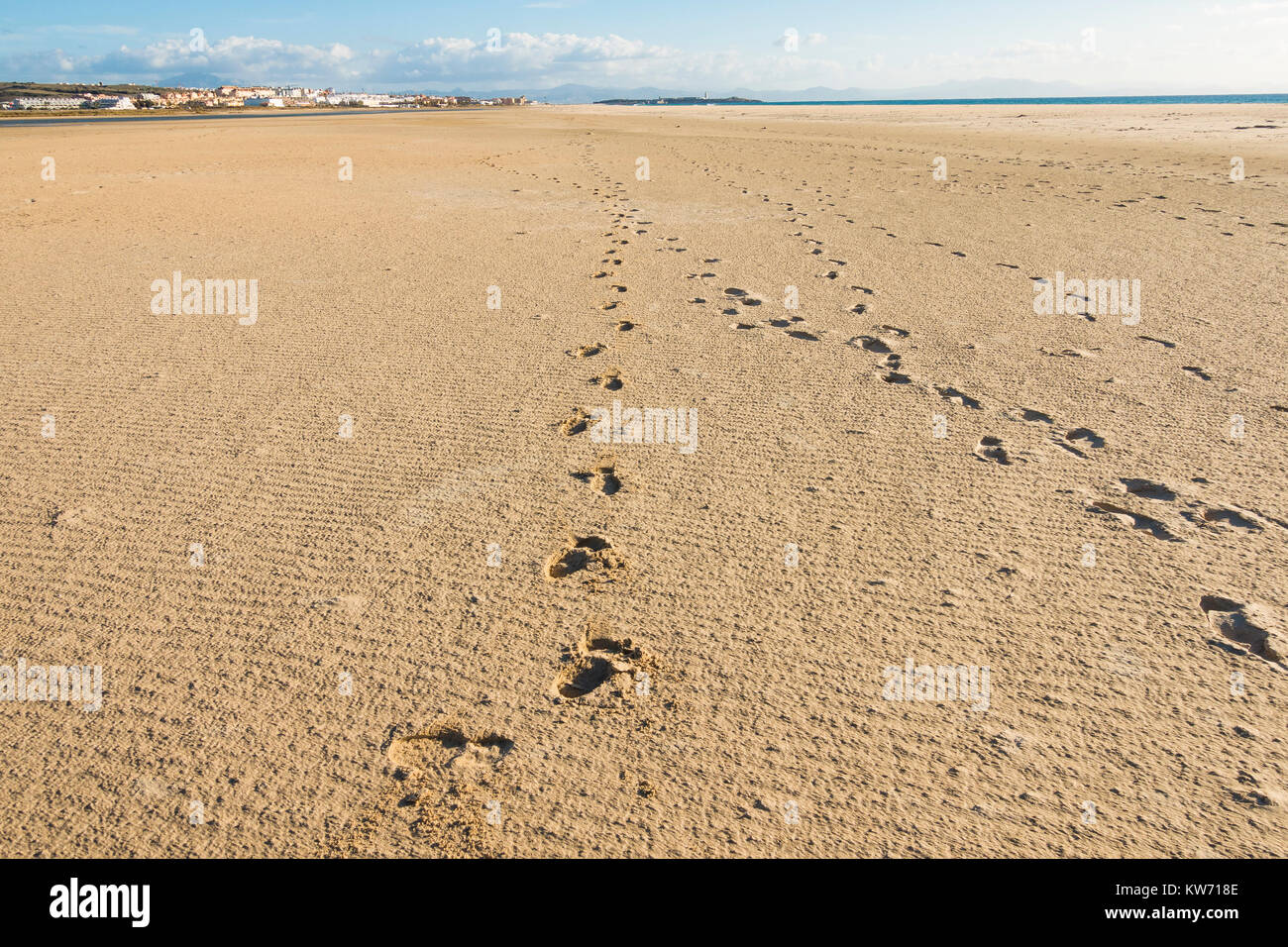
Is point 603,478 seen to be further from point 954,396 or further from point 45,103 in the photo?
point 45,103

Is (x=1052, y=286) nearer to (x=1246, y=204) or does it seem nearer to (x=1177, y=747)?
(x=1177, y=747)

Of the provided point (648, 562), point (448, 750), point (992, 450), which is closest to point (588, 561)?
point (648, 562)

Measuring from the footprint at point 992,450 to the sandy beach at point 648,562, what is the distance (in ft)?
0.06

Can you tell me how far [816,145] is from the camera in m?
18.4

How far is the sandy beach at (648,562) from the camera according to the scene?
5.52 feet

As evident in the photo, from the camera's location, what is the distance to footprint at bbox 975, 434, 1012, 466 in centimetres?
321

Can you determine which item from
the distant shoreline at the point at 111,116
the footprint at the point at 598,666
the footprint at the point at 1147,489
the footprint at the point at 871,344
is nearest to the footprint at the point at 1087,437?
the footprint at the point at 1147,489

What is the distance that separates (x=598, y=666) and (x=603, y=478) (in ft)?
3.75

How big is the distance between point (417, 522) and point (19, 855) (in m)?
1.44

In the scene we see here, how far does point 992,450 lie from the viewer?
329 cm

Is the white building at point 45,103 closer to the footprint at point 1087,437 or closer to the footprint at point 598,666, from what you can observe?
the footprint at point 598,666
